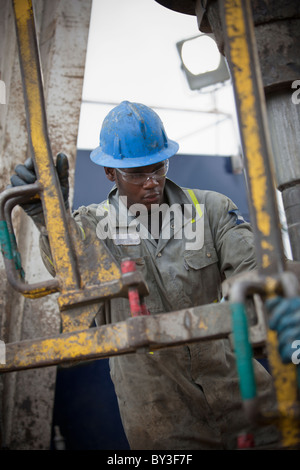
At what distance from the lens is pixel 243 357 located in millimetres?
1143

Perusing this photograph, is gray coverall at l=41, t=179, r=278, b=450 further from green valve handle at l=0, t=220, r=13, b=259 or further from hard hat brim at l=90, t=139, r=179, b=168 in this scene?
green valve handle at l=0, t=220, r=13, b=259

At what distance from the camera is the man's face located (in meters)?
Result: 2.33

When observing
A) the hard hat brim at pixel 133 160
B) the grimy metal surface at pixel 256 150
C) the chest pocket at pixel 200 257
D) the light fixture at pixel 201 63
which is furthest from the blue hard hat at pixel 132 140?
the light fixture at pixel 201 63

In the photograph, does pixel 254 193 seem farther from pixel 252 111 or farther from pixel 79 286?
pixel 79 286

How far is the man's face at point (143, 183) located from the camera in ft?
7.64

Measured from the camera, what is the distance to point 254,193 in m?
1.34

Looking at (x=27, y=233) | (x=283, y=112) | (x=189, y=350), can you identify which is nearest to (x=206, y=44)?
(x=27, y=233)

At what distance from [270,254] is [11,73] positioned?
2415mm

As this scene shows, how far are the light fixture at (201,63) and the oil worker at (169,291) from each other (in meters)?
2.65

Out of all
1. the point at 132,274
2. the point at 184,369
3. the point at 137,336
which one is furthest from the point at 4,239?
the point at 184,369

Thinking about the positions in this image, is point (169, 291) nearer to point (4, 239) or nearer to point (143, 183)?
point (143, 183)

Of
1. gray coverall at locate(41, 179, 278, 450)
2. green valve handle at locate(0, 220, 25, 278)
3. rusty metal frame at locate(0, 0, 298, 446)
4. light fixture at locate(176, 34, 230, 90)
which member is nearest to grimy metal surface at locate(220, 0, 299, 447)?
rusty metal frame at locate(0, 0, 298, 446)

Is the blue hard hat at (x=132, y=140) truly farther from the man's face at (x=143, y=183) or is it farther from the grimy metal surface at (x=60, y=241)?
the grimy metal surface at (x=60, y=241)

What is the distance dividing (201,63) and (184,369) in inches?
134
